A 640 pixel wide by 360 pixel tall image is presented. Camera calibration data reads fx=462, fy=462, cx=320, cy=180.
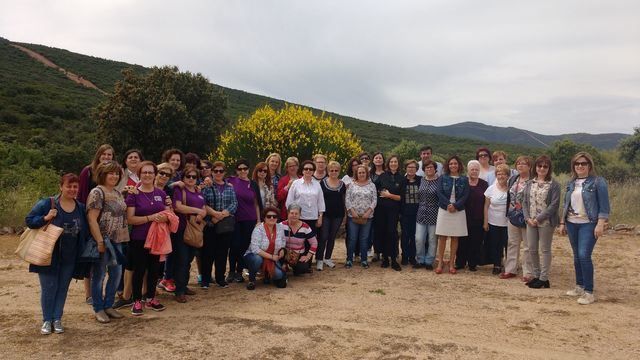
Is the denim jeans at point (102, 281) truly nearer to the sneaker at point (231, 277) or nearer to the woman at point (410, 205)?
the sneaker at point (231, 277)

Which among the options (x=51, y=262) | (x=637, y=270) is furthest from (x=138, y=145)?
(x=637, y=270)

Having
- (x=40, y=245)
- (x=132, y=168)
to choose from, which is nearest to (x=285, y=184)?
(x=132, y=168)

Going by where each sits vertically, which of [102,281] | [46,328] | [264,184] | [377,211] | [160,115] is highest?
[160,115]

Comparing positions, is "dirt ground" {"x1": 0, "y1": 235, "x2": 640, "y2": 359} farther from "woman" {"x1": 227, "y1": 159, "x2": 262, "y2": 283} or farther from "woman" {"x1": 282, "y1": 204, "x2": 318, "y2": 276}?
"woman" {"x1": 227, "y1": 159, "x2": 262, "y2": 283}

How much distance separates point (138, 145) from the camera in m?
21.3

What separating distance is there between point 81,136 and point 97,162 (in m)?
22.4

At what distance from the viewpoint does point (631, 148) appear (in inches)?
863

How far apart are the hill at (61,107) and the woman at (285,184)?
1420 centimetres

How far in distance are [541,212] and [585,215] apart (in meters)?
0.61

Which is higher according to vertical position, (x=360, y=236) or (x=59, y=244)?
(x=59, y=244)

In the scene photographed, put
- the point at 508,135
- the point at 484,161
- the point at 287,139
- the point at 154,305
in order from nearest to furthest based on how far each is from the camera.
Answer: the point at 154,305
the point at 484,161
the point at 287,139
the point at 508,135

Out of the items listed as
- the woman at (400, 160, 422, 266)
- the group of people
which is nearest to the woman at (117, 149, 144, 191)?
the group of people

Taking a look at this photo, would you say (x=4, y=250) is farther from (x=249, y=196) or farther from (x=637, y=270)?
(x=637, y=270)

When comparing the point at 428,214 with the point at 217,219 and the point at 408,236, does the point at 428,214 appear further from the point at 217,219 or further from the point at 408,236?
the point at 217,219
